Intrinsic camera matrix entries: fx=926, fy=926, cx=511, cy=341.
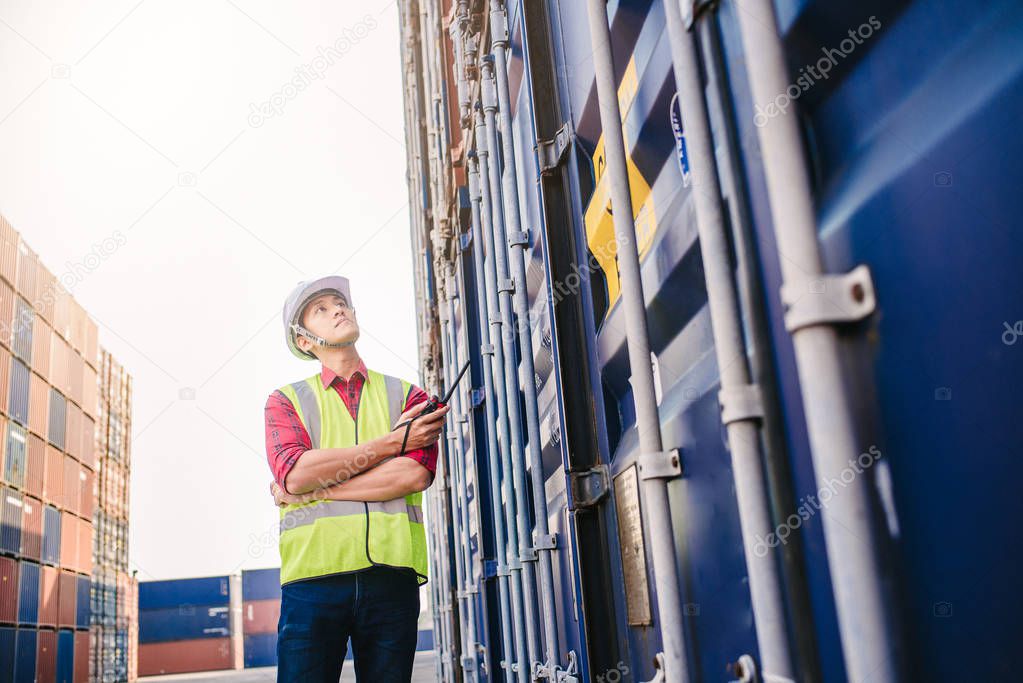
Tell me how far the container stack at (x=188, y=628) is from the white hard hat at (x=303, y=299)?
4558 cm

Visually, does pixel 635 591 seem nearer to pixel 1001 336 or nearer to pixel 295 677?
pixel 295 677

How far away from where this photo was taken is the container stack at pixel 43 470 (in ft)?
65.5

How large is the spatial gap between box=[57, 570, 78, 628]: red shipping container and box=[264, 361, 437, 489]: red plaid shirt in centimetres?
2382

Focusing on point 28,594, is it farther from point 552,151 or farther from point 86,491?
point 552,151

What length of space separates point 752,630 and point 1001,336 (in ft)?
2.39

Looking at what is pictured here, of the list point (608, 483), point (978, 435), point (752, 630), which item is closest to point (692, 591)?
point (752, 630)

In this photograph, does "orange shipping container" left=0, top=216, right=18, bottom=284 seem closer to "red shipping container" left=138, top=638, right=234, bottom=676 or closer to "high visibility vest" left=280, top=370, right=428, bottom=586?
"high visibility vest" left=280, top=370, right=428, bottom=586

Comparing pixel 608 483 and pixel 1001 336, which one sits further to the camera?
pixel 608 483

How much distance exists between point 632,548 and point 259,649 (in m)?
48.0

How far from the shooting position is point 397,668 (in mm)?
2734

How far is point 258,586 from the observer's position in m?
47.5

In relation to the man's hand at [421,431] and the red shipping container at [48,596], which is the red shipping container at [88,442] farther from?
the man's hand at [421,431]

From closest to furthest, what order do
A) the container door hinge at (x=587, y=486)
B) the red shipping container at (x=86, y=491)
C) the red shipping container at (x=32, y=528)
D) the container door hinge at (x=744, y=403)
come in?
the container door hinge at (x=744, y=403), the container door hinge at (x=587, y=486), the red shipping container at (x=32, y=528), the red shipping container at (x=86, y=491)

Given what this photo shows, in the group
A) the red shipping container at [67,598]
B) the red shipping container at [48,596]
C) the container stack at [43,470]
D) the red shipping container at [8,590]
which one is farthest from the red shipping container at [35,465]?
the red shipping container at [67,598]
